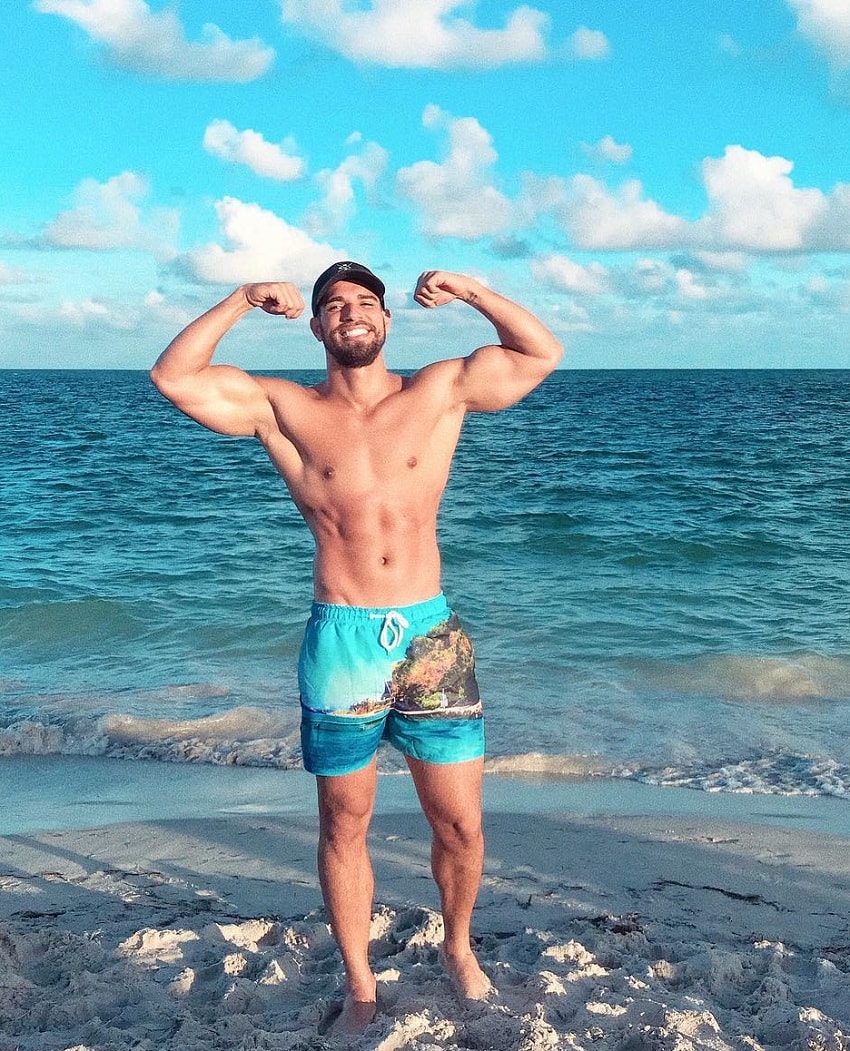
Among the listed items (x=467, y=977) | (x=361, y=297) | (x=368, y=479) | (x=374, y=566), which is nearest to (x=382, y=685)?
(x=374, y=566)

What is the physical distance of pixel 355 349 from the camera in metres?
3.38

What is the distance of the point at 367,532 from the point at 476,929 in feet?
6.09

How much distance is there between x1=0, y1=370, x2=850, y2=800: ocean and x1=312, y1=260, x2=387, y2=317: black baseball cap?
12.6ft

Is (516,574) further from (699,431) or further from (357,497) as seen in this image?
(699,431)

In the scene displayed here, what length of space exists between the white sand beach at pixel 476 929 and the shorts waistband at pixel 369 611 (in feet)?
4.30

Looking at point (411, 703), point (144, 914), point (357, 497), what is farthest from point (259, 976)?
point (357, 497)

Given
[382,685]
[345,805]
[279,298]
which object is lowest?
[345,805]

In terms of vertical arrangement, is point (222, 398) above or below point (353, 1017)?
above

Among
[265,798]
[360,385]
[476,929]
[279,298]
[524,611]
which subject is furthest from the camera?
[524,611]

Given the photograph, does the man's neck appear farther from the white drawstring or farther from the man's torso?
the white drawstring

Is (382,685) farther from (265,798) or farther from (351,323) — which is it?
(265,798)

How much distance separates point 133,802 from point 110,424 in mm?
31687

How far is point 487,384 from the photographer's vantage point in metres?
3.51

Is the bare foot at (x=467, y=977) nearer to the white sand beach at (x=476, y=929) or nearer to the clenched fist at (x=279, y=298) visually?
the white sand beach at (x=476, y=929)
